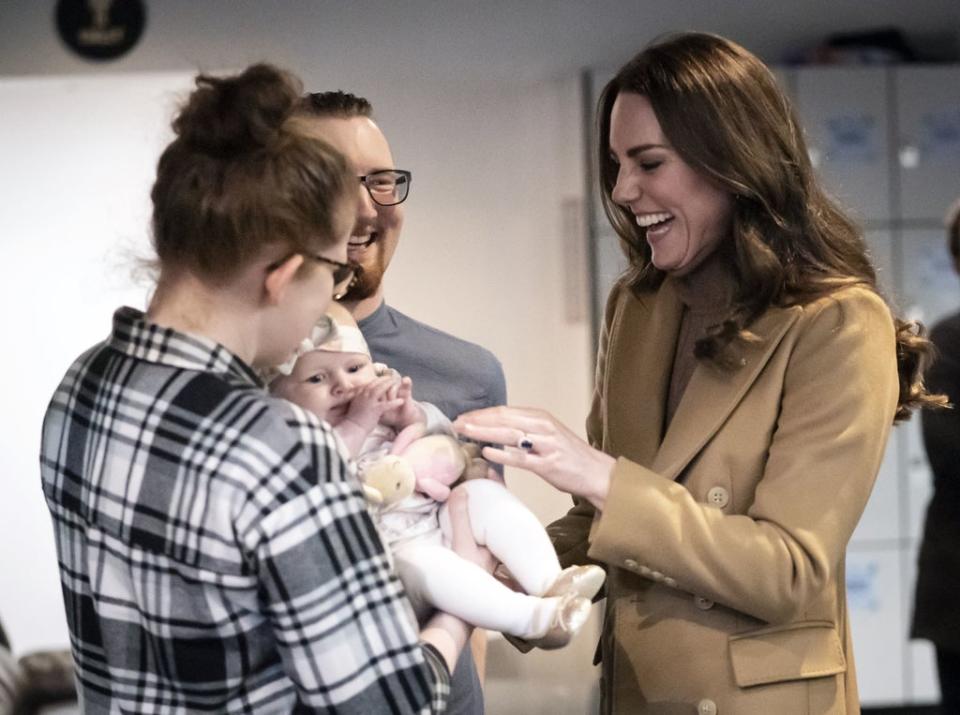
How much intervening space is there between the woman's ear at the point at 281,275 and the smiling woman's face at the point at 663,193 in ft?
2.56

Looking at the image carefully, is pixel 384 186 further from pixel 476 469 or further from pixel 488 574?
pixel 488 574

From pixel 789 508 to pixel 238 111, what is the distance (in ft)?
3.02

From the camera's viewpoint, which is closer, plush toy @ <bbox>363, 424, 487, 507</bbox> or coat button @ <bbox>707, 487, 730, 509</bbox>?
plush toy @ <bbox>363, 424, 487, 507</bbox>

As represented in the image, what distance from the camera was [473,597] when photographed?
5.08 ft

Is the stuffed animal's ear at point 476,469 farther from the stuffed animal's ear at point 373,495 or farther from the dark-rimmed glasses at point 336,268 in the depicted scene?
the dark-rimmed glasses at point 336,268

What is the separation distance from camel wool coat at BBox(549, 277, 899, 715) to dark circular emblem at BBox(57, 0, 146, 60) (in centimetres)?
391

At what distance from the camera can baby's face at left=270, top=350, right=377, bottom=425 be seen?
1.63 meters

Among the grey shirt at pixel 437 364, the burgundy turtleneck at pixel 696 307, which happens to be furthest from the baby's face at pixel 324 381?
the burgundy turtleneck at pixel 696 307

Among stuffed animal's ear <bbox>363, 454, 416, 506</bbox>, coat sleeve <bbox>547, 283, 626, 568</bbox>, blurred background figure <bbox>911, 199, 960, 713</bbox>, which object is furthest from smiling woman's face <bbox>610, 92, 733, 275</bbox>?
blurred background figure <bbox>911, 199, 960, 713</bbox>

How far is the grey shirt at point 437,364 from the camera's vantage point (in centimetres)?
203

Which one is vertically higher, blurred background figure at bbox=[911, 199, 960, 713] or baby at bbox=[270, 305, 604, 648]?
baby at bbox=[270, 305, 604, 648]

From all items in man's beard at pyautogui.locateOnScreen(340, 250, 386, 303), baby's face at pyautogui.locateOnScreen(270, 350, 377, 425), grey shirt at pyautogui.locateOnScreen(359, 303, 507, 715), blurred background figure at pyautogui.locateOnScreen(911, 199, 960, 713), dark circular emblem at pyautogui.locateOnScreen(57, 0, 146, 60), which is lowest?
blurred background figure at pyautogui.locateOnScreen(911, 199, 960, 713)

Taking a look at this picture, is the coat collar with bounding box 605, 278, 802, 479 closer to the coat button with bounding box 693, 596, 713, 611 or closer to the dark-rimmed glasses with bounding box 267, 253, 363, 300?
the coat button with bounding box 693, 596, 713, 611

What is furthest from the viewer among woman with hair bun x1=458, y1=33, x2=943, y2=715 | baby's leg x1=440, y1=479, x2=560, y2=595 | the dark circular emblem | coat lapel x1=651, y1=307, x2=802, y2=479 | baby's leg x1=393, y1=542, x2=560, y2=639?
the dark circular emblem
